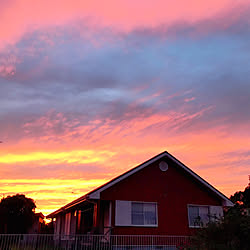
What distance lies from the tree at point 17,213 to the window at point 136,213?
2365 cm

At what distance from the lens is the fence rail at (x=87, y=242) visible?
41.3 ft

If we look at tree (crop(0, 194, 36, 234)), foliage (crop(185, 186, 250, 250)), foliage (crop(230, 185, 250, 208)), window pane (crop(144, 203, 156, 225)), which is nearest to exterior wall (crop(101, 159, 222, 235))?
window pane (crop(144, 203, 156, 225))

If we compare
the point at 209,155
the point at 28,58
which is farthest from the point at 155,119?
the point at 28,58

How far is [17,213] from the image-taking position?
37656 millimetres

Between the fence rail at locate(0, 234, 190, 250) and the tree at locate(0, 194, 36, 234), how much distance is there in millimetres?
24566

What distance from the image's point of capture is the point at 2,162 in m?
21.8

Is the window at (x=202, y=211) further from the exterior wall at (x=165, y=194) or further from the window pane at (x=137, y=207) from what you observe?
the window pane at (x=137, y=207)

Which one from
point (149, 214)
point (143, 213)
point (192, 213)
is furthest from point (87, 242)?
point (192, 213)

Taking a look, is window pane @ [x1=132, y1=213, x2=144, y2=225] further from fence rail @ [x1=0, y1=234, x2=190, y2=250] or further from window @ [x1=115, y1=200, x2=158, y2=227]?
fence rail @ [x1=0, y1=234, x2=190, y2=250]

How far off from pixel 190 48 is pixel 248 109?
5.98m

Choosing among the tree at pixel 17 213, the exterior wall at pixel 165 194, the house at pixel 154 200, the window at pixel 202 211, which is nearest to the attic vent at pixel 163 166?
the house at pixel 154 200

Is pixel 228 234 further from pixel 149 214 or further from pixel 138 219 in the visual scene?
pixel 149 214

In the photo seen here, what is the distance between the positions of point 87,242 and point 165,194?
7089 millimetres

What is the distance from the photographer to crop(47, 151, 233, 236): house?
700 inches
